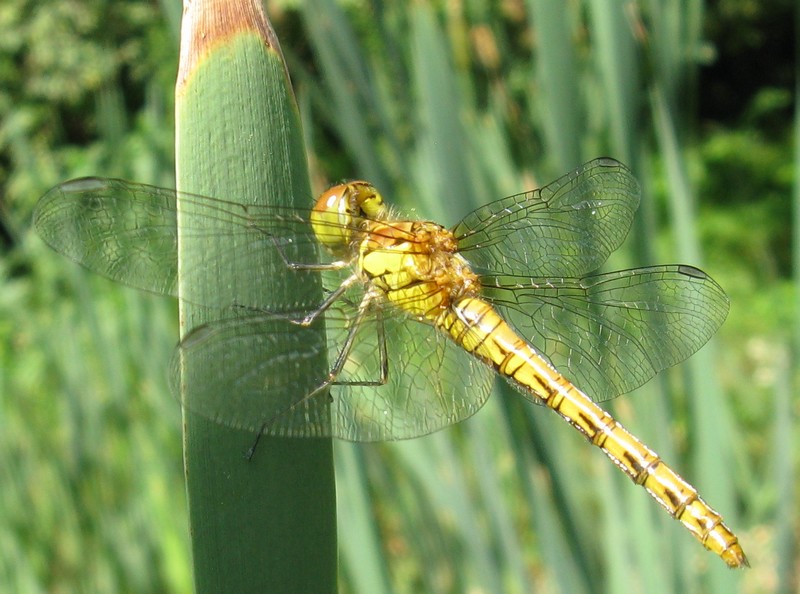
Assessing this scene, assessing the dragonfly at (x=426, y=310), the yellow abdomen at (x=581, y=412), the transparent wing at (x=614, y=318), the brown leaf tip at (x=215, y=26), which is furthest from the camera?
the transparent wing at (x=614, y=318)

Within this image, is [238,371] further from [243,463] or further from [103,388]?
[103,388]

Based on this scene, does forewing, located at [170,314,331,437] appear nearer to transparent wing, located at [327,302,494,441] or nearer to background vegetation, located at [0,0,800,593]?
transparent wing, located at [327,302,494,441]

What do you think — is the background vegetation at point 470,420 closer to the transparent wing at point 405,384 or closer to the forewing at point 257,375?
the transparent wing at point 405,384

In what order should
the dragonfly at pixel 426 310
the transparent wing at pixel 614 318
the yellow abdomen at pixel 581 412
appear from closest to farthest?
1. the dragonfly at pixel 426 310
2. the yellow abdomen at pixel 581 412
3. the transparent wing at pixel 614 318

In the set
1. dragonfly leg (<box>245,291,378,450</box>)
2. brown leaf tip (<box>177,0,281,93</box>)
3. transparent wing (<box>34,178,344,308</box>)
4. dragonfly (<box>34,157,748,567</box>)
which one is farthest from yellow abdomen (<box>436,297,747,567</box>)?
brown leaf tip (<box>177,0,281,93</box>)

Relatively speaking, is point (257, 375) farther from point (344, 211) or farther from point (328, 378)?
point (344, 211)

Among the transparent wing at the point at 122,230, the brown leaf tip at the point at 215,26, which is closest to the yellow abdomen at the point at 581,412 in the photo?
the transparent wing at the point at 122,230

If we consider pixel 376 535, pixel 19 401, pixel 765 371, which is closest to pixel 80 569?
pixel 19 401

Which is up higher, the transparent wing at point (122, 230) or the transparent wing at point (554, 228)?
the transparent wing at point (554, 228)
